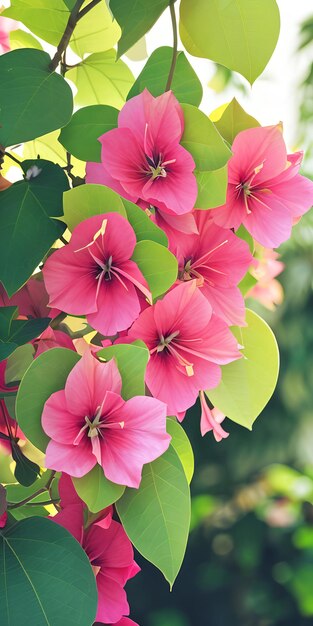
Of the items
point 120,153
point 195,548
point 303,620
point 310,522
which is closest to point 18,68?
point 120,153

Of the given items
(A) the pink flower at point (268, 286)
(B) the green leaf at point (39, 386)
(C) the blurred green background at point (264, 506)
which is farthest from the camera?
(C) the blurred green background at point (264, 506)

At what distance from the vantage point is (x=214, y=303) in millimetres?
233

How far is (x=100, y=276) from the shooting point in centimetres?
21

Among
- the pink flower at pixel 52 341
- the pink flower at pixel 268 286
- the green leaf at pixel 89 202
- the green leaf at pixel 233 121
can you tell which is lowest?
the pink flower at pixel 268 286

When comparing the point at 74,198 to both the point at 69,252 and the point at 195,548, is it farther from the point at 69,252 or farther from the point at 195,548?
the point at 195,548

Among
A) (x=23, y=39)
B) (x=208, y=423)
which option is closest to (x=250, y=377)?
(x=208, y=423)

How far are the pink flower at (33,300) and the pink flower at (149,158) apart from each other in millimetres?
35

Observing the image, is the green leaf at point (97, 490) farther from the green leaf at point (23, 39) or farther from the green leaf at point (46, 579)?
the green leaf at point (23, 39)

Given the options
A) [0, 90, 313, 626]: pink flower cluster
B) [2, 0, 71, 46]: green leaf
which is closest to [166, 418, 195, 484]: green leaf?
[0, 90, 313, 626]: pink flower cluster

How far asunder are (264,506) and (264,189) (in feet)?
7.37

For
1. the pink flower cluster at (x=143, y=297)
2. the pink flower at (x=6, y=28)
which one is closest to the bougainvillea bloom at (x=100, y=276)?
the pink flower cluster at (x=143, y=297)

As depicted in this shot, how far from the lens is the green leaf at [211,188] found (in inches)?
8.6

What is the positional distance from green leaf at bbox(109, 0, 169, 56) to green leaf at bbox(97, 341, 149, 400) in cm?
7

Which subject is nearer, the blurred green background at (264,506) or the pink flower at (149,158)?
the pink flower at (149,158)
